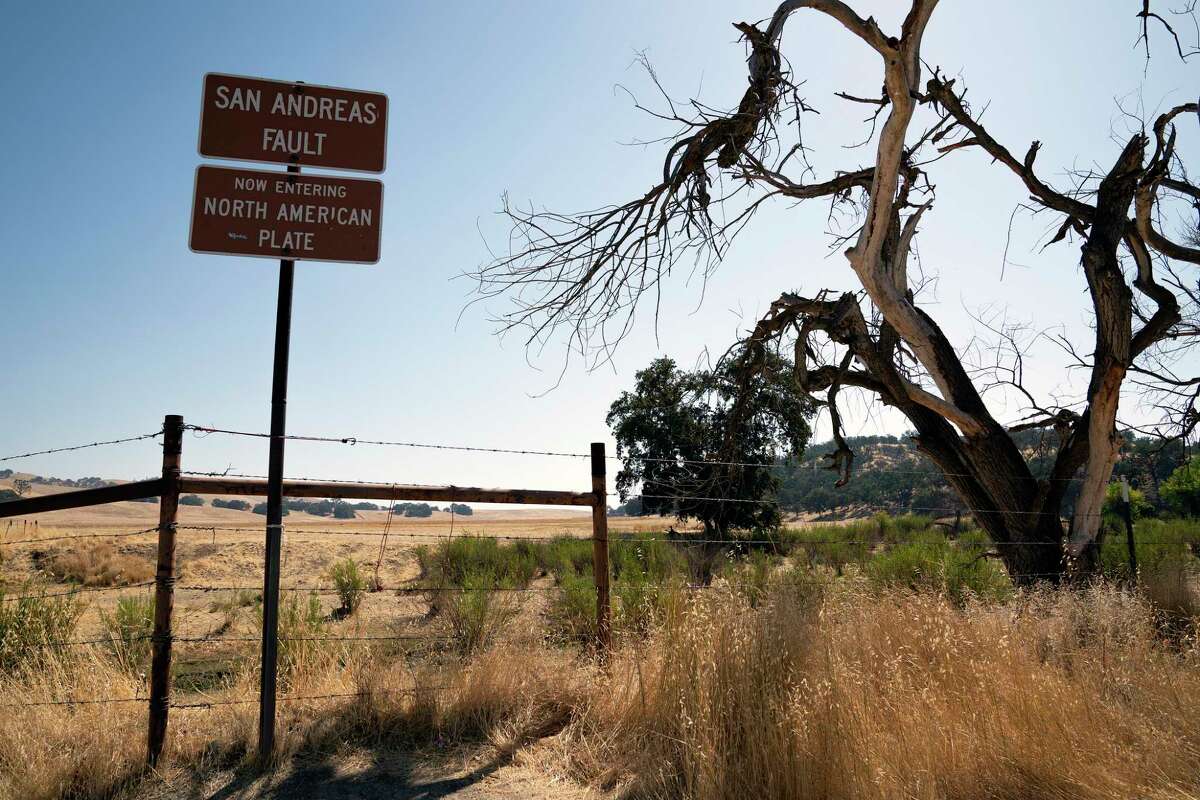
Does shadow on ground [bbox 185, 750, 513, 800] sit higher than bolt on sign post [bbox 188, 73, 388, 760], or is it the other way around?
bolt on sign post [bbox 188, 73, 388, 760]

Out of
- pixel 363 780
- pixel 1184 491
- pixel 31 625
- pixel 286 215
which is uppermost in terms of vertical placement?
pixel 286 215

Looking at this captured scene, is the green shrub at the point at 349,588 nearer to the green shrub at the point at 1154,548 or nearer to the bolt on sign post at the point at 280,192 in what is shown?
the bolt on sign post at the point at 280,192

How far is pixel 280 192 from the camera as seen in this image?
539 centimetres

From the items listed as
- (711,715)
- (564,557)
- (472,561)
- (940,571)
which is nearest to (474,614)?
(940,571)

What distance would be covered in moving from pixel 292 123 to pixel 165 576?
3069mm

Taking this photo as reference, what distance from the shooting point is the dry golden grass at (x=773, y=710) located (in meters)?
3.77

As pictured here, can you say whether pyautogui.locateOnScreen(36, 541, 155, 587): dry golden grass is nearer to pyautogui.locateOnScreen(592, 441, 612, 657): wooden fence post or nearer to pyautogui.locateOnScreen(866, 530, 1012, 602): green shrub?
pyautogui.locateOnScreen(592, 441, 612, 657): wooden fence post

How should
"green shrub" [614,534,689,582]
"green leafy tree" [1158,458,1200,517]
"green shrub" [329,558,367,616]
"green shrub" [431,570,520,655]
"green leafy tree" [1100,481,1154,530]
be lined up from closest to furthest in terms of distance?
1. "green shrub" [431,570,520,655]
2. "green shrub" [614,534,689,582]
3. "green shrub" [329,558,367,616]
4. "green leafy tree" [1100,481,1154,530]
5. "green leafy tree" [1158,458,1200,517]

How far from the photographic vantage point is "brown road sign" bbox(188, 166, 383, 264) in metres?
5.23

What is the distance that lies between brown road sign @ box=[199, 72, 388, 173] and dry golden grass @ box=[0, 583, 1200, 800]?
3.63 metres

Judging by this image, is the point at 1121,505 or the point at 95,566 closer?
the point at 95,566

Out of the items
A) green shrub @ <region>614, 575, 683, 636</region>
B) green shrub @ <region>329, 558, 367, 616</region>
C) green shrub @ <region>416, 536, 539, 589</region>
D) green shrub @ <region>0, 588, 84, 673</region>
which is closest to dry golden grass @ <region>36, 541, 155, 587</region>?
green shrub @ <region>416, 536, 539, 589</region>

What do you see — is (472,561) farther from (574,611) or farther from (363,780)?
(363,780)

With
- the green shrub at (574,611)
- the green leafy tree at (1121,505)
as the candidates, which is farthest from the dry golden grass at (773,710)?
the green leafy tree at (1121,505)
